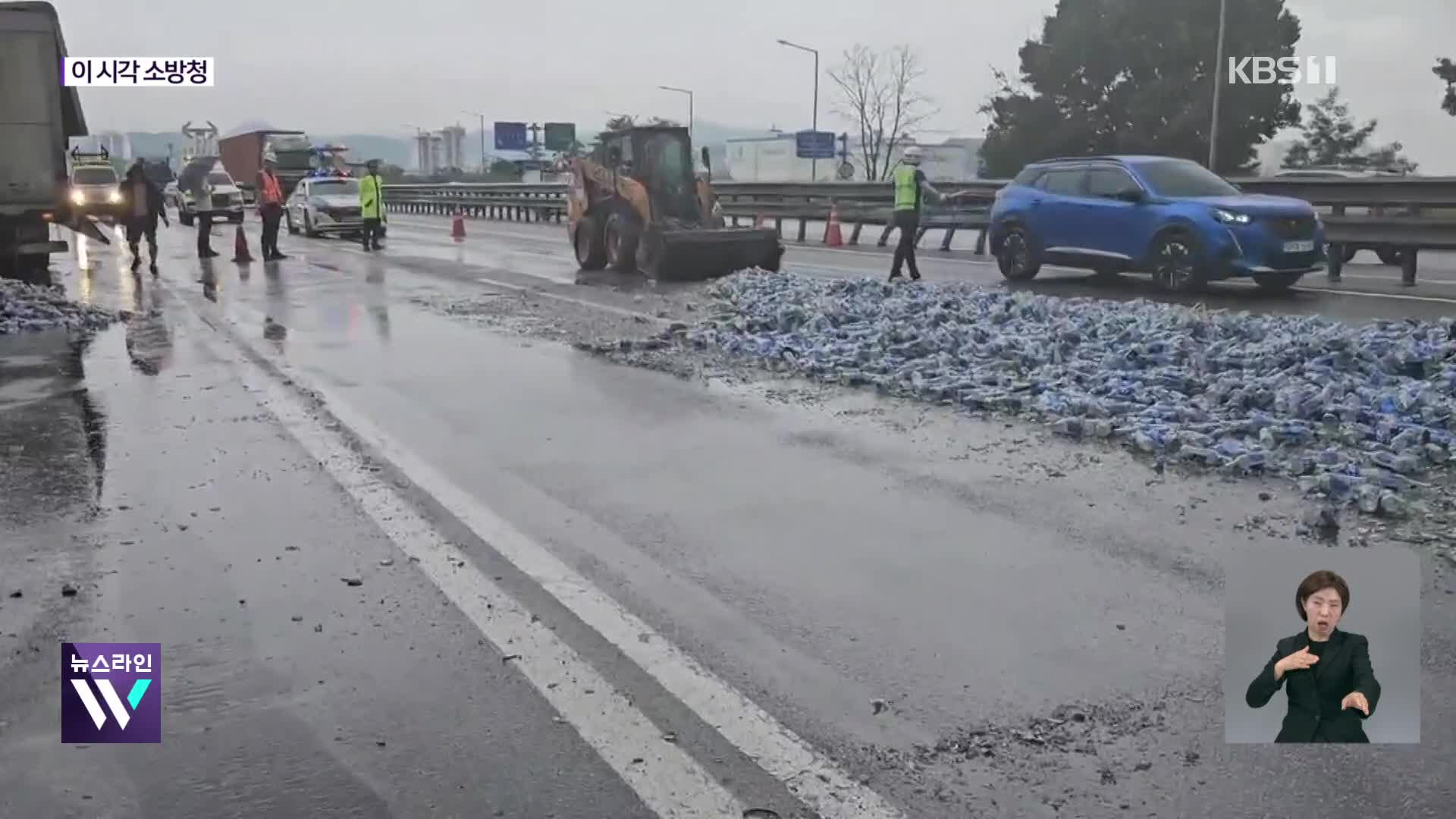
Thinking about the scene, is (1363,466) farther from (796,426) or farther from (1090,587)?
(796,426)

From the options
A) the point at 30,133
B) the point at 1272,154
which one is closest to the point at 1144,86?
the point at 1272,154

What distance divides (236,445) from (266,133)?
4804 cm

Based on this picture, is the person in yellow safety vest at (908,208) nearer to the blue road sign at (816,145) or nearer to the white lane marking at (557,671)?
the white lane marking at (557,671)

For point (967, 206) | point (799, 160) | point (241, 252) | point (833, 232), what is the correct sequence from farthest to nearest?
point (799, 160)
point (833, 232)
point (967, 206)
point (241, 252)

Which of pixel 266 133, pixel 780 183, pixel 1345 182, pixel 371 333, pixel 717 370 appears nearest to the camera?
pixel 717 370

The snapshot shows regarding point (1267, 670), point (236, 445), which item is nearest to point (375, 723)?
point (1267, 670)

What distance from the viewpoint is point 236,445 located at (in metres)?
7.50

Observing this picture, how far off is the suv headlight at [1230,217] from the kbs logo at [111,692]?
44.6 feet

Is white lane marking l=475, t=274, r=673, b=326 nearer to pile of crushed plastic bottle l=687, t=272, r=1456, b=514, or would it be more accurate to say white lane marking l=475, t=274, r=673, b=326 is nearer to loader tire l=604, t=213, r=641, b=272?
pile of crushed plastic bottle l=687, t=272, r=1456, b=514

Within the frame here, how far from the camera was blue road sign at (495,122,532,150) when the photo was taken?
96812 millimetres

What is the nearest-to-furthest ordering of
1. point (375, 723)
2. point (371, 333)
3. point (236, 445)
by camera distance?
point (375, 723) → point (236, 445) → point (371, 333)

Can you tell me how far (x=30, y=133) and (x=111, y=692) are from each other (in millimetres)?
15892

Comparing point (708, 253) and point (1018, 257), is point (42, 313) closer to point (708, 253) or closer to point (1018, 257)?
point (708, 253)

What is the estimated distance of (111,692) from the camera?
4.03 m
